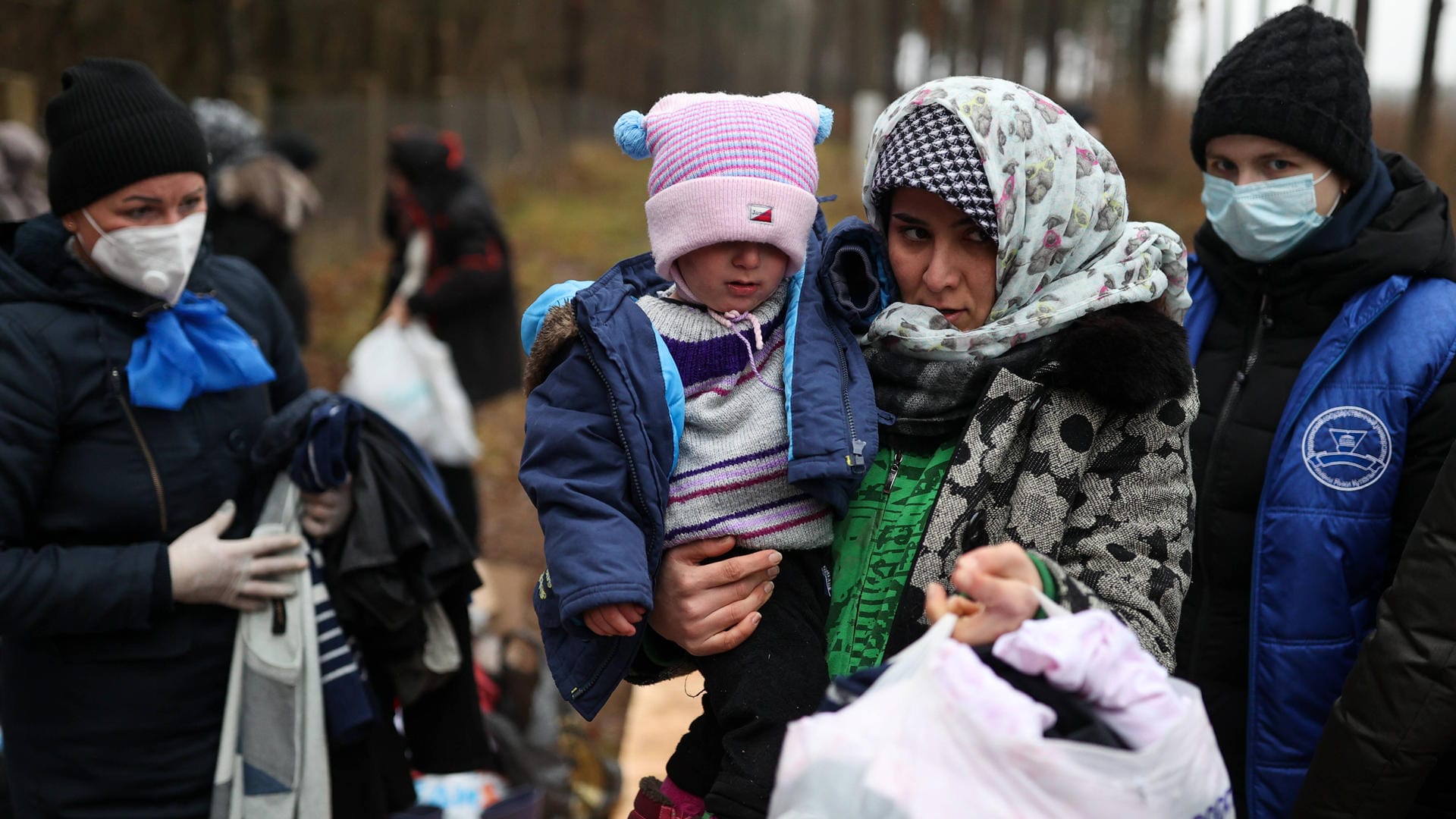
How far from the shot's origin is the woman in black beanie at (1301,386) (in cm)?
271

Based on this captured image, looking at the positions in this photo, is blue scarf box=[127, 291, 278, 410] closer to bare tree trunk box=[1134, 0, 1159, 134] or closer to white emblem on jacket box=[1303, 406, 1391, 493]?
white emblem on jacket box=[1303, 406, 1391, 493]

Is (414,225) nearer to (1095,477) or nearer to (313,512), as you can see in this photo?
(313,512)

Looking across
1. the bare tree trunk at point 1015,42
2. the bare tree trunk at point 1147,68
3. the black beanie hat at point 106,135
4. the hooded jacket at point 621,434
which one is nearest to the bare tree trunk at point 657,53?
the bare tree trunk at point 1015,42

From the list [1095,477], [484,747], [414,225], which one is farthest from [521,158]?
[1095,477]

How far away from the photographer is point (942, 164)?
1.92 metres

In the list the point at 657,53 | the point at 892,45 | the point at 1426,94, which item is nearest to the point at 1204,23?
the point at 1426,94

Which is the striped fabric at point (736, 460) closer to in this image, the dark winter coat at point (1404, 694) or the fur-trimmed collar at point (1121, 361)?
the fur-trimmed collar at point (1121, 361)

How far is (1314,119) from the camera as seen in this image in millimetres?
2863

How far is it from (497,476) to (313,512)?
800 centimetres

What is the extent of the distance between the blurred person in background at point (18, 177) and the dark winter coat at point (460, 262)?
2.64 meters

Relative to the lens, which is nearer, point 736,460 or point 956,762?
point 956,762

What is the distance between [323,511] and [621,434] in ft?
4.95

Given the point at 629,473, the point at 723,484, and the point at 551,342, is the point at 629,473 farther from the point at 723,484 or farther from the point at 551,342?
the point at 551,342

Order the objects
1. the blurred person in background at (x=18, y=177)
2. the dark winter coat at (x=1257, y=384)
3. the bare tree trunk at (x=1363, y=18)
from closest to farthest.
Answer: the dark winter coat at (x=1257, y=384) → the bare tree trunk at (x=1363, y=18) → the blurred person in background at (x=18, y=177)
